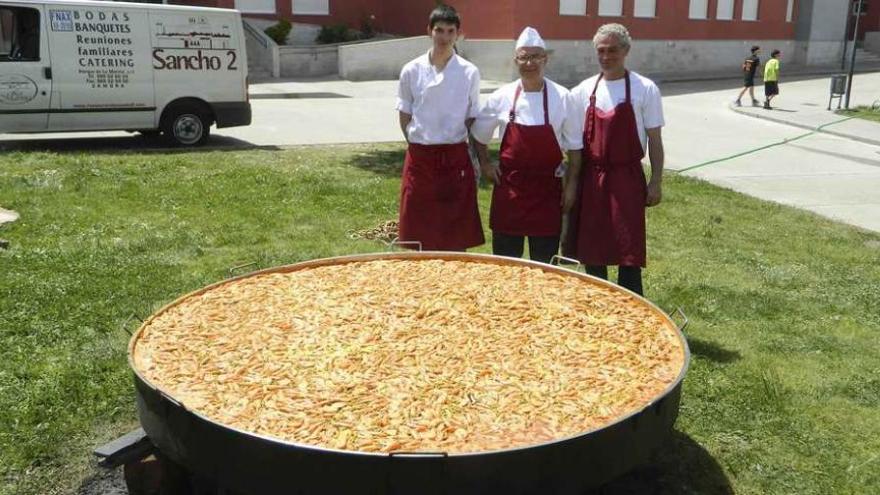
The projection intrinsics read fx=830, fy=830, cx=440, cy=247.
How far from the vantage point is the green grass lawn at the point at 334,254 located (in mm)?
3783

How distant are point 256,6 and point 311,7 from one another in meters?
A: 2.18

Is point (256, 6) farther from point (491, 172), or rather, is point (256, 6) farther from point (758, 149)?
point (491, 172)

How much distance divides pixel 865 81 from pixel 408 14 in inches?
666

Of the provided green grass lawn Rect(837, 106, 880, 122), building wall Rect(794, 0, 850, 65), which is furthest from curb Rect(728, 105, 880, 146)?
building wall Rect(794, 0, 850, 65)

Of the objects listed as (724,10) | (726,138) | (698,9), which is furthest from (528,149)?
(724,10)

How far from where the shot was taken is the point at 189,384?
2797 millimetres

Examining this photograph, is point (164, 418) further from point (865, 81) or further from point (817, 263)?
point (865, 81)

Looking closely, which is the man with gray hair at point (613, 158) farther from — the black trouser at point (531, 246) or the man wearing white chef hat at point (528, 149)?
the black trouser at point (531, 246)

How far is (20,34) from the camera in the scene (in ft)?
38.8

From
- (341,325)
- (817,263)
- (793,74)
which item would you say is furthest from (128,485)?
(793,74)

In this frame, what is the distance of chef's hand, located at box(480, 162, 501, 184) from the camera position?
187 inches

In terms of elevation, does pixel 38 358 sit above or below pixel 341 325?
below

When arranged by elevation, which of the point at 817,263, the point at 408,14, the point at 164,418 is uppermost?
the point at 408,14

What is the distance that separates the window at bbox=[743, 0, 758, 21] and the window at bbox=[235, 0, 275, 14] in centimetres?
1909
